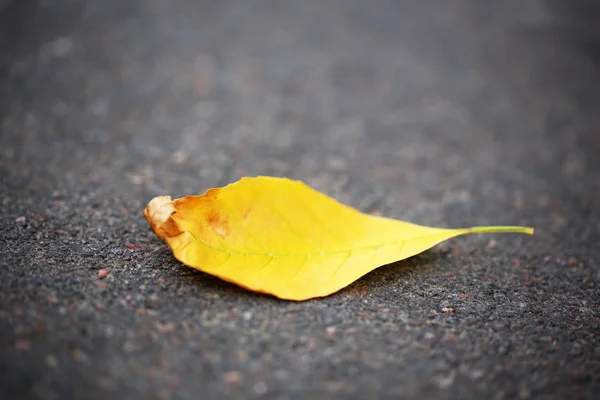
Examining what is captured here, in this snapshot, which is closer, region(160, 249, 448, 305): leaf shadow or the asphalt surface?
the asphalt surface

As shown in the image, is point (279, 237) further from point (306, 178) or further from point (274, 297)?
point (306, 178)

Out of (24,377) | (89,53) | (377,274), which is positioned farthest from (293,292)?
(89,53)

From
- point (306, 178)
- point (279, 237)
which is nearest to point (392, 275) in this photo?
point (279, 237)

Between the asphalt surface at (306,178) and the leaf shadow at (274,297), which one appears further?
the leaf shadow at (274,297)

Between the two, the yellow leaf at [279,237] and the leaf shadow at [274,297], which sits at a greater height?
the yellow leaf at [279,237]

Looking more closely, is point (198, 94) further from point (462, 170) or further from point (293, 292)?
point (293, 292)
